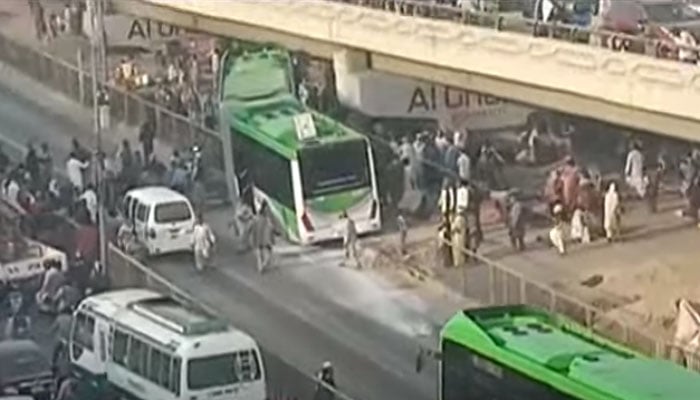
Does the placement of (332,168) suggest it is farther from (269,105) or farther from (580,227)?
(580,227)

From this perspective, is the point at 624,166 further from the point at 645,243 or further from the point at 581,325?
the point at 581,325

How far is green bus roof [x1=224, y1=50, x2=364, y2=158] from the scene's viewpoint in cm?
827

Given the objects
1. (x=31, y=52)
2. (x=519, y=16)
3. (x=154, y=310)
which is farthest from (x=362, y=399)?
(x=31, y=52)

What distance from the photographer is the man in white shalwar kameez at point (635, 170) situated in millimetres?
7762

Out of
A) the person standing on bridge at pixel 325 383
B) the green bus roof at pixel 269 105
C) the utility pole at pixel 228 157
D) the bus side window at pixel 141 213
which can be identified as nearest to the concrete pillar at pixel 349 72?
the green bus roof at pixel 269 105

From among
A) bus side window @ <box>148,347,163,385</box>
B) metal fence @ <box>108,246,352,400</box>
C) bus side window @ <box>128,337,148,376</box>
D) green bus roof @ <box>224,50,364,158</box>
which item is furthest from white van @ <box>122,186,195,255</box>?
bus side window @ <box>148,347,163,385</box>

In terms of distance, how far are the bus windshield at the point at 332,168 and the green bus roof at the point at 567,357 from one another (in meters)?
1.35

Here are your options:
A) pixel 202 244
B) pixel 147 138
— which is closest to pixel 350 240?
pixel 202 244

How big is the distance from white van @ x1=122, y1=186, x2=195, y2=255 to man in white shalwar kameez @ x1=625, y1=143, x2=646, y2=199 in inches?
67.9

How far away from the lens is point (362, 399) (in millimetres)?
7223

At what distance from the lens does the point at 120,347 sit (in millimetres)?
7145

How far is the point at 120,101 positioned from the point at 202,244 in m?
1.06

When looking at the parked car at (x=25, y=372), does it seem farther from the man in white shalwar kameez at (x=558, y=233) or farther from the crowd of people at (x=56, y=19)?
the crowd of people at (x=56, y=19)

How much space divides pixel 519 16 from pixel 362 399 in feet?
5.93
